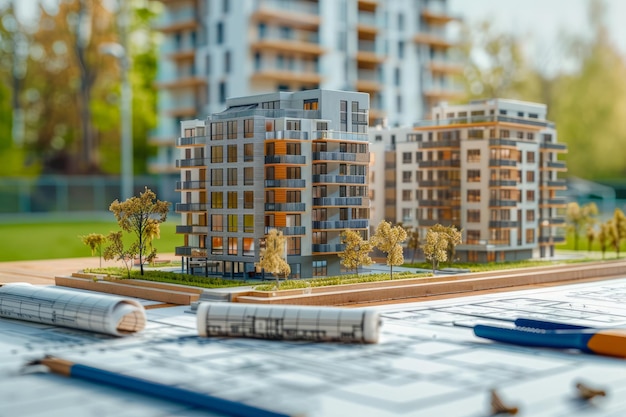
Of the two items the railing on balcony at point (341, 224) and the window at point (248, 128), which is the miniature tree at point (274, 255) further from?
the window at point (248, 128)

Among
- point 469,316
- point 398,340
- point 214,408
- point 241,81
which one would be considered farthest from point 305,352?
point 241,81

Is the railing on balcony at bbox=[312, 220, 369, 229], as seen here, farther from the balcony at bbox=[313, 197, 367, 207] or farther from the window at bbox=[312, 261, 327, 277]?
the window at bbox=[312, 261, 327, 277]

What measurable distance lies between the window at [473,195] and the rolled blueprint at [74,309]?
29.8 m

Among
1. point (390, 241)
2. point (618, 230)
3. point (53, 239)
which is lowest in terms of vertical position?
point (53, 239)

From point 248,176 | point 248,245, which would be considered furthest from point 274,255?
point 248,176

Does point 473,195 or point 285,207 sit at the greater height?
point 473,195

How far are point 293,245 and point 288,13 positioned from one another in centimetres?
5307

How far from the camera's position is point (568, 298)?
151 feet

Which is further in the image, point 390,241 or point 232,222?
point 232,222

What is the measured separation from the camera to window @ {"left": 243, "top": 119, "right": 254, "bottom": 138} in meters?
46.9

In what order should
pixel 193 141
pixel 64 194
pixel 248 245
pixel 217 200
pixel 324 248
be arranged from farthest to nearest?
pixel 64 194, pixel 193 141, pixel 217 200, pixel 324 248, pixel 248 245

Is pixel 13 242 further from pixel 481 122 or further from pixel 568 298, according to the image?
pixel 568 298

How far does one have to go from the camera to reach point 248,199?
4712cm

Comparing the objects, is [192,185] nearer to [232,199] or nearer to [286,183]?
[232,199]
